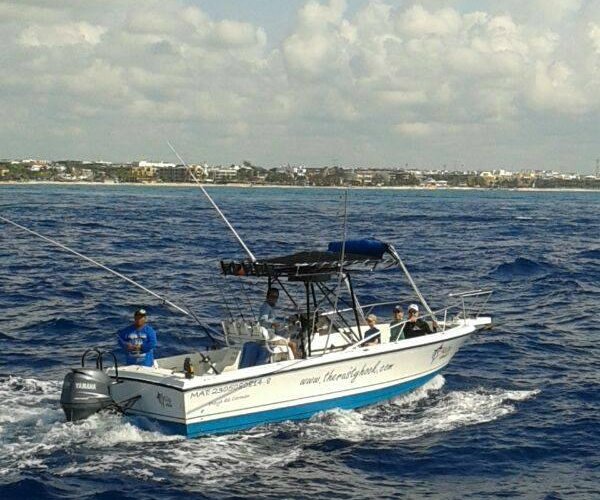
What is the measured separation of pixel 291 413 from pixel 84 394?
3454mm

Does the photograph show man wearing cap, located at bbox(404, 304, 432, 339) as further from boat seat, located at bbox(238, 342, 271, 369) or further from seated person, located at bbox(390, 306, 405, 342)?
boat seat, located at bbox(238, 342, 271, 369)

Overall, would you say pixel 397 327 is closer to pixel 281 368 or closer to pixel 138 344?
pixel 281 368

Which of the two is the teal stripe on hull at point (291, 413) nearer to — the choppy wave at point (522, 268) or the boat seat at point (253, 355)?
the boat seat at point (253, 355)

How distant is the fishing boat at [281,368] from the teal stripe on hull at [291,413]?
0.06 ft

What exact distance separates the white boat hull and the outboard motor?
12.3 inches

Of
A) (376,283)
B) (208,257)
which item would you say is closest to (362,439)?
(376,283)

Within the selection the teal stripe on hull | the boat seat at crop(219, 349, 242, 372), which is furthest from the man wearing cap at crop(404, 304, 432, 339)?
the boat seat at crop(219, 349, 242, 372)

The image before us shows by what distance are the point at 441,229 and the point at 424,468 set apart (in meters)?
55.3

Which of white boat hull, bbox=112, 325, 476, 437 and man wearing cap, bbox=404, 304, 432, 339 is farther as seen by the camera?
man wearing cap, bbox=404, 304, 432, 339

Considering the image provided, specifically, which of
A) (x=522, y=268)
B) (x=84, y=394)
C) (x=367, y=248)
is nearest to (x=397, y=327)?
(x=367, y=248)

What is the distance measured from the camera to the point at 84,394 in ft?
46.5

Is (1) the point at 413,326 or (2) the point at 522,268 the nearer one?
(1) the point at 413,326

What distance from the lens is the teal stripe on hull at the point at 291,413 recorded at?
14.2 meters

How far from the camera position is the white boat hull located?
14.1 meters
